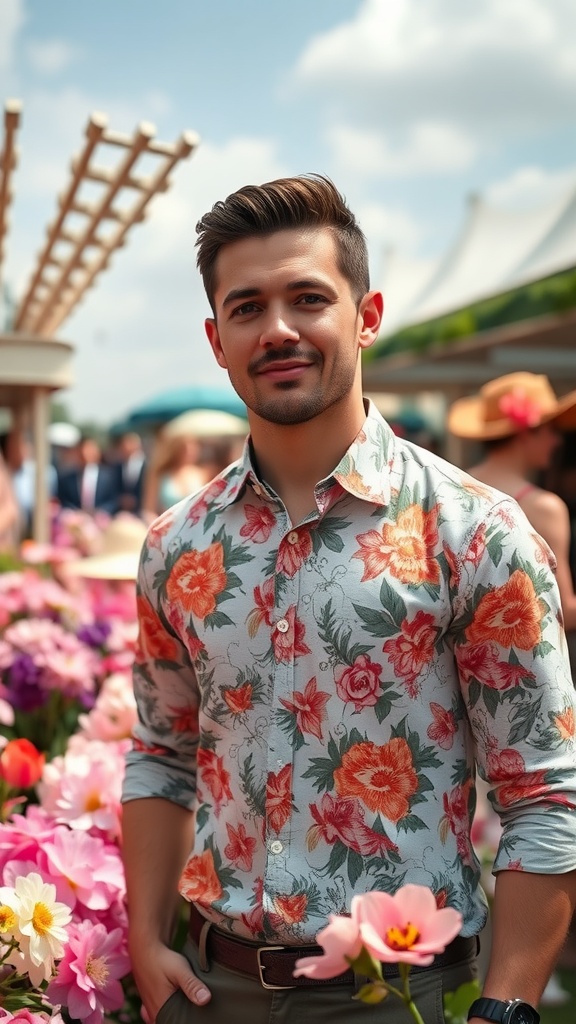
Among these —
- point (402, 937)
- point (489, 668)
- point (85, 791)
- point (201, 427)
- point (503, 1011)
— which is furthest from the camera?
point (201, 427)

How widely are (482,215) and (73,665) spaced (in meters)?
21.4

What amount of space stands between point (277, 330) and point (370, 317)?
23cm

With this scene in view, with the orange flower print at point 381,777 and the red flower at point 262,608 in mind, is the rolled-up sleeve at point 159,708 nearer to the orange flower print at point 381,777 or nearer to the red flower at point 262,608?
the red flower at point 262,608

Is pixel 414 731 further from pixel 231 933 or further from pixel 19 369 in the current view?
pixel 19 369

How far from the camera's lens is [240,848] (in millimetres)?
1552

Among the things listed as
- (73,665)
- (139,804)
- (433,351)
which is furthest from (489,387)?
(433,351)

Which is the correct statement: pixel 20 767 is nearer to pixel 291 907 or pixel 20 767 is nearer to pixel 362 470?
pixel 291 907

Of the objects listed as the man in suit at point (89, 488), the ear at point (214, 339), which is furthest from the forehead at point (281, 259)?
the man in suit at point (89, 488)

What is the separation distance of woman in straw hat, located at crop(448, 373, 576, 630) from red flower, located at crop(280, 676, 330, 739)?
2.21 metres

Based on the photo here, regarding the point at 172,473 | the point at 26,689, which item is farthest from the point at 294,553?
the point at 172,473

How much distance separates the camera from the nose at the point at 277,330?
148 centimetres

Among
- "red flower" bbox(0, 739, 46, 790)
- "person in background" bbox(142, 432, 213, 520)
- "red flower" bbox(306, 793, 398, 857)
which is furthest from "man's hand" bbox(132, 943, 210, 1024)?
"person in background" bbox(142, 432, 213, 520)

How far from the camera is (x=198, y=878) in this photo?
1615 millimetres

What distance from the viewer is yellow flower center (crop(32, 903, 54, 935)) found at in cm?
152
